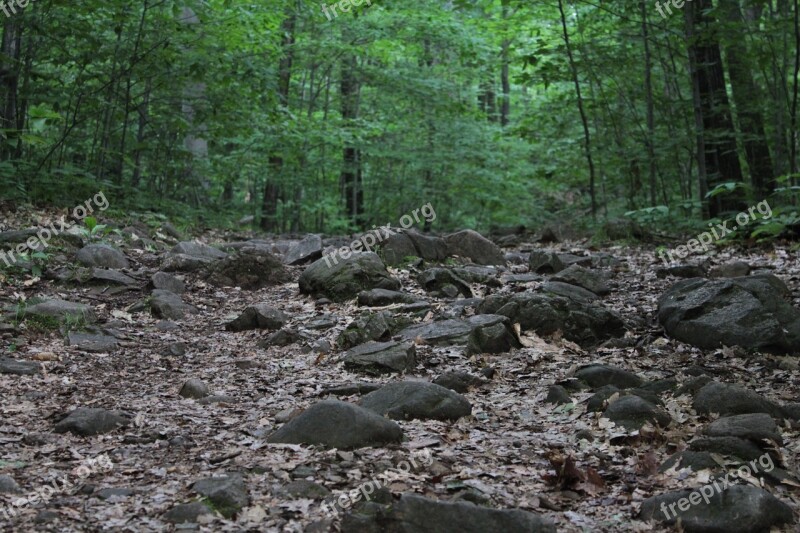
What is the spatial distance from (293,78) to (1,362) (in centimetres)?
1454

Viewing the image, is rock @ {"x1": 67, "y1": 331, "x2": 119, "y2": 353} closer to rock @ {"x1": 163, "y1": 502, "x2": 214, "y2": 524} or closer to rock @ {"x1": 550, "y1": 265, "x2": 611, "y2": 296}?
rock @ {"x1": 163, "y1": 502, "x2": 214, "y2": 524}

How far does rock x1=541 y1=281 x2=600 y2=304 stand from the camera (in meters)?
7.60

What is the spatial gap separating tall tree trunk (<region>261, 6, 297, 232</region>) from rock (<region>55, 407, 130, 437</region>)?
33.4ft

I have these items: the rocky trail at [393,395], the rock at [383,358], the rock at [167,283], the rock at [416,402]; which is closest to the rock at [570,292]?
the rocky trail at [393,395]

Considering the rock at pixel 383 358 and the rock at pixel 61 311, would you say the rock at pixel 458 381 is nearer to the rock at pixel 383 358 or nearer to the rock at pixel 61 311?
the rock at pixel 383 358

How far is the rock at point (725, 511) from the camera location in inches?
133

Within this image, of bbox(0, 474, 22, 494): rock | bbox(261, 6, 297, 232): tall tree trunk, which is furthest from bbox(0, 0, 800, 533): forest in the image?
bbox(261, 6, 297, 232): tall tree trunk

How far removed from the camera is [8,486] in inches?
146

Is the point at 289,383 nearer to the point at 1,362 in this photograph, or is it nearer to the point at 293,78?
the point at 1,362

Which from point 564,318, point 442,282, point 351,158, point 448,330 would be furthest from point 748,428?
point 351,158

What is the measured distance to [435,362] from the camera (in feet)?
20.7

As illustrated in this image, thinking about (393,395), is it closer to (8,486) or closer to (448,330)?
(448,330)

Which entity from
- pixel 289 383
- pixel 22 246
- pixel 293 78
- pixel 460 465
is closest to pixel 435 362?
pixel 289 383

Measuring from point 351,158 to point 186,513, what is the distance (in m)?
15.4
